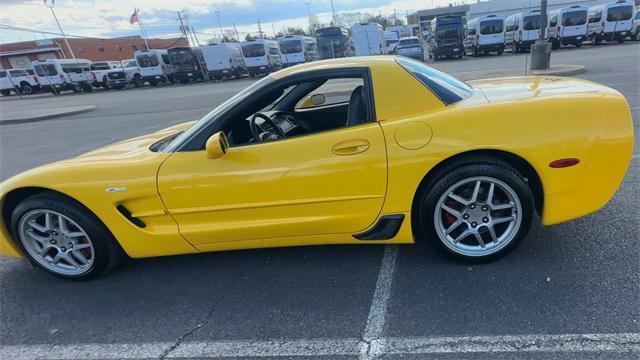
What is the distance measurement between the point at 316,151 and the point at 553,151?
146cm

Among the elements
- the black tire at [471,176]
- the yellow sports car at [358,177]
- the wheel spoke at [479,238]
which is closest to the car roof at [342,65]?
the yellow sports car at [358,177]

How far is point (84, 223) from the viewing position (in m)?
2.65

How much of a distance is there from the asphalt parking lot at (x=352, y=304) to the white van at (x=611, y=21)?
2560 centimetres

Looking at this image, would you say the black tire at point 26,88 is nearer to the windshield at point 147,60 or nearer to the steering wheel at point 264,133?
the windshield at point 147,60

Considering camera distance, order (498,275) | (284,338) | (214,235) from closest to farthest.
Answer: (284,338)
(498,275)
(214,235)

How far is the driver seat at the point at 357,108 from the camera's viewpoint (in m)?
2.49

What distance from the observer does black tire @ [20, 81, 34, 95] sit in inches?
1229

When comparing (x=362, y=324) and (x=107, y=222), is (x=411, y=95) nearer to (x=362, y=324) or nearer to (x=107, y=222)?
(x=362, y=324)

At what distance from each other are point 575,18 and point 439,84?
84.5 feet

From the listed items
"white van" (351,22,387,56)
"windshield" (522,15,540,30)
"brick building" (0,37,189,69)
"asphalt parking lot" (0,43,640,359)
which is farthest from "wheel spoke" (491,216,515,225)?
"brick building" (0,37,189,69)

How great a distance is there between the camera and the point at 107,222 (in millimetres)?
2629

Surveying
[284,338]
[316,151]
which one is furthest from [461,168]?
[284,338]

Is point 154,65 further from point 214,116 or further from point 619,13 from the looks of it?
point 619,13

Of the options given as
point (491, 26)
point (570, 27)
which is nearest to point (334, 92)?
point (491, 26)
